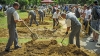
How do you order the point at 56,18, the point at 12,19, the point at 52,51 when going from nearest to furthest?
1. the point at 52,51
2. the point at 12,19
3. the point at 56,18

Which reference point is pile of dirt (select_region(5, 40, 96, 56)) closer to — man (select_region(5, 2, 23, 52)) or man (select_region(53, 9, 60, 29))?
man (select_region(5, 2, 23, 52))

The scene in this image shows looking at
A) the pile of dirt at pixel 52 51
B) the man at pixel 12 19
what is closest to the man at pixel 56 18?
the pile of dirt at pixel 52 51

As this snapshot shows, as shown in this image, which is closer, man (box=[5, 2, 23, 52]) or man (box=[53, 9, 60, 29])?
man (box=[5, 2, 23, 52])

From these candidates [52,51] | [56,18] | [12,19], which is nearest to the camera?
[52,51]

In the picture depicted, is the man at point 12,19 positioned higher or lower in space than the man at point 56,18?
higher

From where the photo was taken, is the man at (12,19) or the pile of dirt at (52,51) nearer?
the pile of dirt at (52,51)

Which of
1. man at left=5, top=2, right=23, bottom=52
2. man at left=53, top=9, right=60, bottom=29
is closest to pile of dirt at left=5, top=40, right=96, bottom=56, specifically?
man at left=5, top=2, right=23, bottom=52

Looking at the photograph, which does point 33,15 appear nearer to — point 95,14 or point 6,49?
point 95,14

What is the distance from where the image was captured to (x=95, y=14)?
1490 centimetres

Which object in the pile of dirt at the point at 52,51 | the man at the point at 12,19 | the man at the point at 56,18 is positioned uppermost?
the man at the point at 12,19

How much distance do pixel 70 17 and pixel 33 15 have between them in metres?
14.0

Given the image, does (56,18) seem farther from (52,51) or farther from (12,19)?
(52,51)

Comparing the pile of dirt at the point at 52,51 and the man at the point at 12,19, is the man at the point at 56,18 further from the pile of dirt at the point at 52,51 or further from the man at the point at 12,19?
the man at the point at 12,19

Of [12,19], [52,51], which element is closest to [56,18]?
[12,19]
